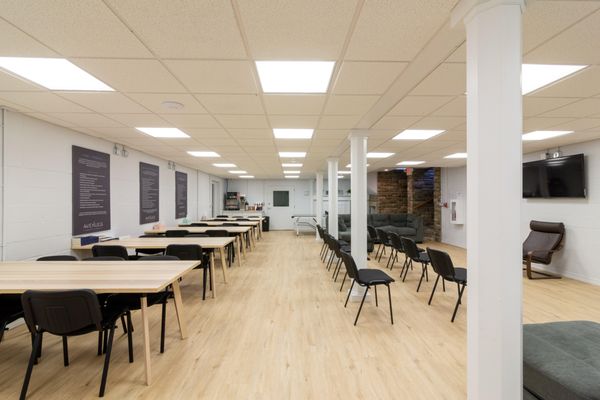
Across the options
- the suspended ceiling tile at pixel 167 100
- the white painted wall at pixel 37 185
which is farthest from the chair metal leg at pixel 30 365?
the suspended ceiling tile at pixel 167 100

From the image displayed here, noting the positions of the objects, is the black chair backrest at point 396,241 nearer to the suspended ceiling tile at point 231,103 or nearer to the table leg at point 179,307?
the suspended ceiling tile at point 231,103

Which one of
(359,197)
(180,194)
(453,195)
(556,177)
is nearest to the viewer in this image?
(359,197)

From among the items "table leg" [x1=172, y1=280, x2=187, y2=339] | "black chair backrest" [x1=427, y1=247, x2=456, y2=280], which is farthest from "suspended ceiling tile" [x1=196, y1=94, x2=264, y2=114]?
"black chair backrest" [x1=427, y1=247, x2=456, y2=280]

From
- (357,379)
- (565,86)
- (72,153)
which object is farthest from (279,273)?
(565,86)

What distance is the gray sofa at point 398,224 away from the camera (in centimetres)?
961

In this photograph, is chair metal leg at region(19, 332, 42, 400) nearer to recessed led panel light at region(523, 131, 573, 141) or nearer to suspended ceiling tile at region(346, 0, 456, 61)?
suspended ceiling tile at region(346, 0, 456, 61)

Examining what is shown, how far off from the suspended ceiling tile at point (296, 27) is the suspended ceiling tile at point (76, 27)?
2.57 ft

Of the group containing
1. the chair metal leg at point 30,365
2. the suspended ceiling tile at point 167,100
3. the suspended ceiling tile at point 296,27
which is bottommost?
the chair metal leg at point 30,365

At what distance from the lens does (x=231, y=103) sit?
306 cm

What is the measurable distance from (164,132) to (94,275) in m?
2.60

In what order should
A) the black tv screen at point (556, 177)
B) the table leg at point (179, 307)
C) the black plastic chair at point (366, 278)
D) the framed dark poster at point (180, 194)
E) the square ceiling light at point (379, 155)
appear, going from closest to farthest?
the table leg at point (179, 307)
the black plastic chair at point (366, 278)
the black tv screen at point (556, 177)
the square ceiling light at point (379, 155)
the framed dark poster at point (180, 194)

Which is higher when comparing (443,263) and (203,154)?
(203,154)

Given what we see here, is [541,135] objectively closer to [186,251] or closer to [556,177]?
[556,177]

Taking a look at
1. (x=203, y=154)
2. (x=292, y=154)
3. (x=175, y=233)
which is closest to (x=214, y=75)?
(x=175, y=233)
